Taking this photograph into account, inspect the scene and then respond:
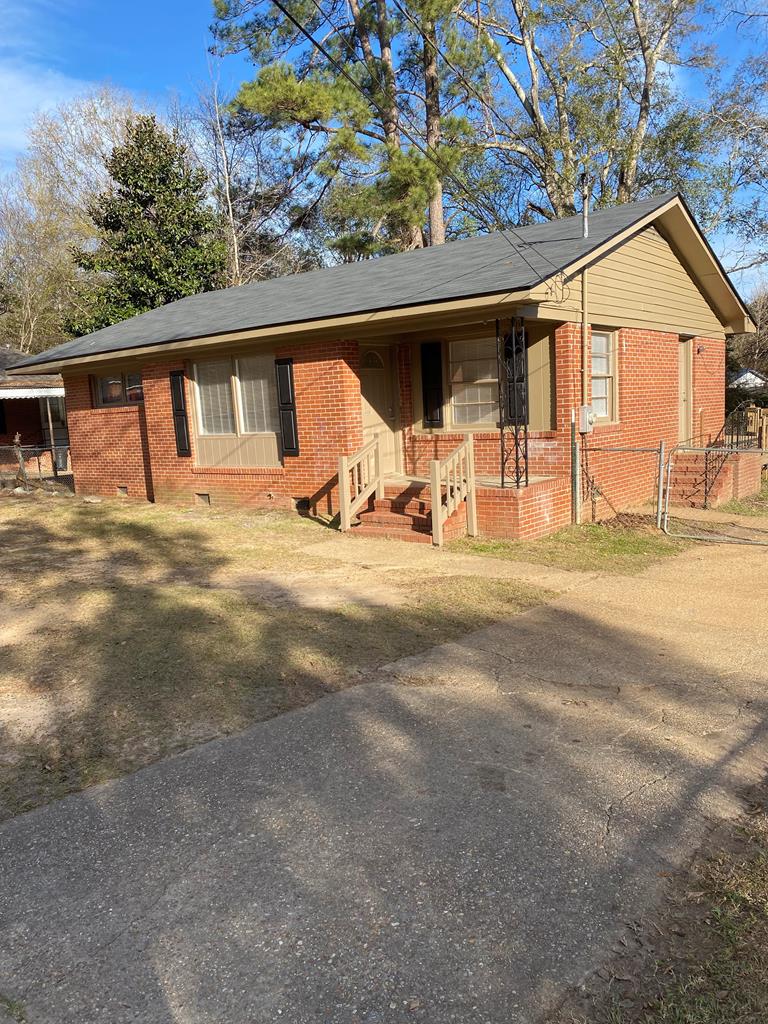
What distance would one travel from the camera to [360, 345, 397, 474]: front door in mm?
12125

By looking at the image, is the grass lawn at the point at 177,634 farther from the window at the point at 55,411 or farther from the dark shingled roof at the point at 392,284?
the window at the point at 55,411

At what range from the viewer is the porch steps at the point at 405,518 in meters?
10.2

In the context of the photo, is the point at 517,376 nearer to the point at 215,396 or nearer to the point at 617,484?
the point at 617,484

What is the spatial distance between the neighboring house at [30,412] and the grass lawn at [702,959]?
21.2 meters

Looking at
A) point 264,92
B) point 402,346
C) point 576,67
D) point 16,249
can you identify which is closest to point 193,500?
point 402,346

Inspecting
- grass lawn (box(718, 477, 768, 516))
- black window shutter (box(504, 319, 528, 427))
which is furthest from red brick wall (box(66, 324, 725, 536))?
grass lawn (box(718, 477, 768, 516))

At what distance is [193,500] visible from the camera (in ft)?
46.1

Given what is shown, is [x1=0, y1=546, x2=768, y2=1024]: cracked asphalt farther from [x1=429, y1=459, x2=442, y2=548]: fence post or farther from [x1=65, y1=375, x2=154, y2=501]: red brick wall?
[x1=65, y1=375, x2=154, y2=501]: red brick wall

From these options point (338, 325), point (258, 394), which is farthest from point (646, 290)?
point (258, 394)

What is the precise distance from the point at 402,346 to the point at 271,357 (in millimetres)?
2120

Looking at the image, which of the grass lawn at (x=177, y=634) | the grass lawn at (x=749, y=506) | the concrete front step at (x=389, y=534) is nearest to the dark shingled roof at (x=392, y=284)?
the concrete front step at (x=389, y=534)

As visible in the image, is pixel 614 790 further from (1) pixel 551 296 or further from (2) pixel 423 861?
(1) pixel 551 296

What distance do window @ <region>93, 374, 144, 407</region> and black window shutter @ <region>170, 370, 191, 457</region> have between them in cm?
148

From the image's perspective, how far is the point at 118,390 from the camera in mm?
15578
